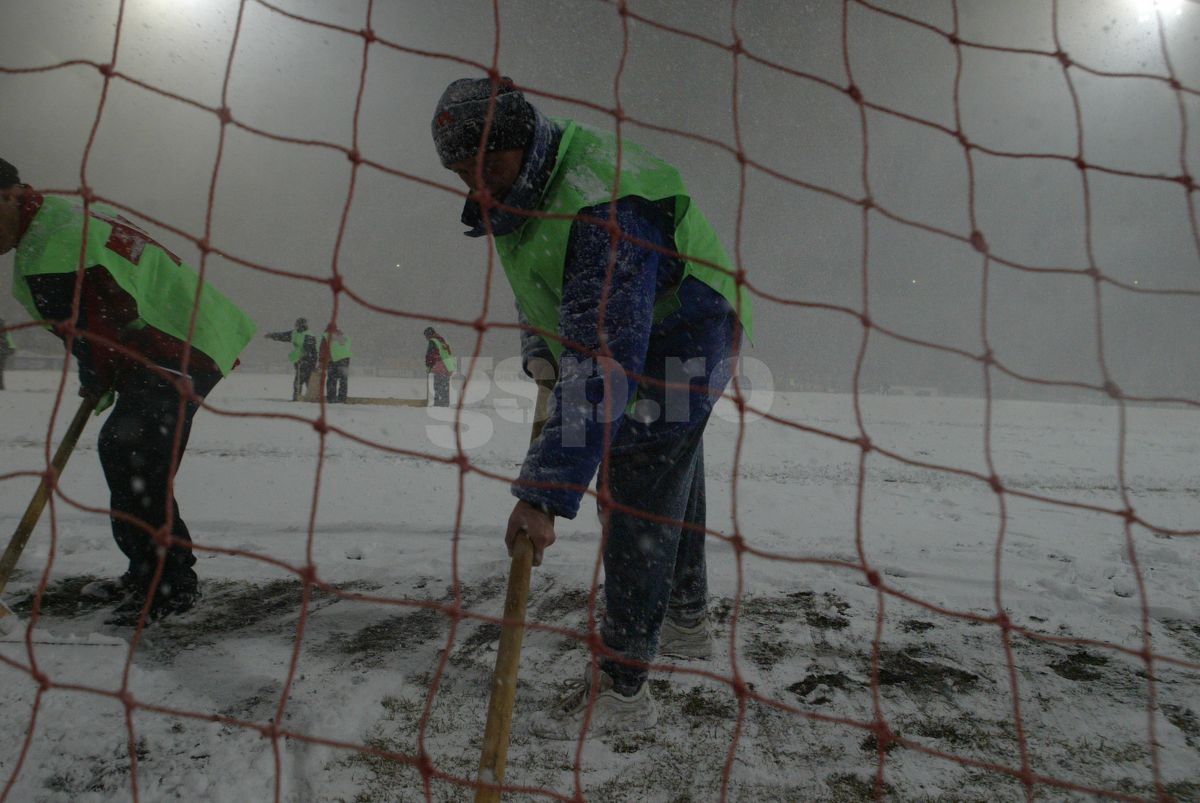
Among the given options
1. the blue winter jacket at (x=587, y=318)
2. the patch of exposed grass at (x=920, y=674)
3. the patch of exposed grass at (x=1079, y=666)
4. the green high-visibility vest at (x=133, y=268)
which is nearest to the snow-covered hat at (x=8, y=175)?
the green high-visibility vest at (x=133, y=268)

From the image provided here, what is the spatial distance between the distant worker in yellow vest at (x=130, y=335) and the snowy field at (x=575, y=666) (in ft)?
0.81

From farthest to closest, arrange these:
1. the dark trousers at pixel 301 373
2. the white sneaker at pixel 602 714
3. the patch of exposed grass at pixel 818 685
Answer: the dark trousers at pixel 301 373 < the patch of exposed grass at pixel 818 685 < the white sneaker at pixel 602 714

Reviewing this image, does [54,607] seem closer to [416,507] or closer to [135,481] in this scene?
[135,481]

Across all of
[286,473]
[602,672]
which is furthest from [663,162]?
[286,473]

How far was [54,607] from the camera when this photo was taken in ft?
7.60

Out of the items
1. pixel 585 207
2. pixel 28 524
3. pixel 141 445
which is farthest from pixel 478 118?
pixel 28 524

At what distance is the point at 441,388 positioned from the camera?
1120 cm

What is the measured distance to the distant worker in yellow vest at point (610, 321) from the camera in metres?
1.33

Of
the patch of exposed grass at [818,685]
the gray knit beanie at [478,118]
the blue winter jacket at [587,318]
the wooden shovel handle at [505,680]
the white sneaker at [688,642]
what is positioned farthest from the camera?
the white sneaker at [688,642]

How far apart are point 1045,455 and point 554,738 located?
8.03 m

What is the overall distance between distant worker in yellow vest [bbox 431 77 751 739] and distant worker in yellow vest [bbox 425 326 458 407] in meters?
9.45

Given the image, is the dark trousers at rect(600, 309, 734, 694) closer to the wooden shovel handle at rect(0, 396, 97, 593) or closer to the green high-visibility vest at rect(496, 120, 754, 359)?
the green high-visibility vest at rect(496, 120, 754, 359)

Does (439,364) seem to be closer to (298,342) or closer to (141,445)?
(298,342)

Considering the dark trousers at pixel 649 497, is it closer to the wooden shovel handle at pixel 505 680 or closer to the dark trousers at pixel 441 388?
the wooden shovel handle at pixel 505 680
